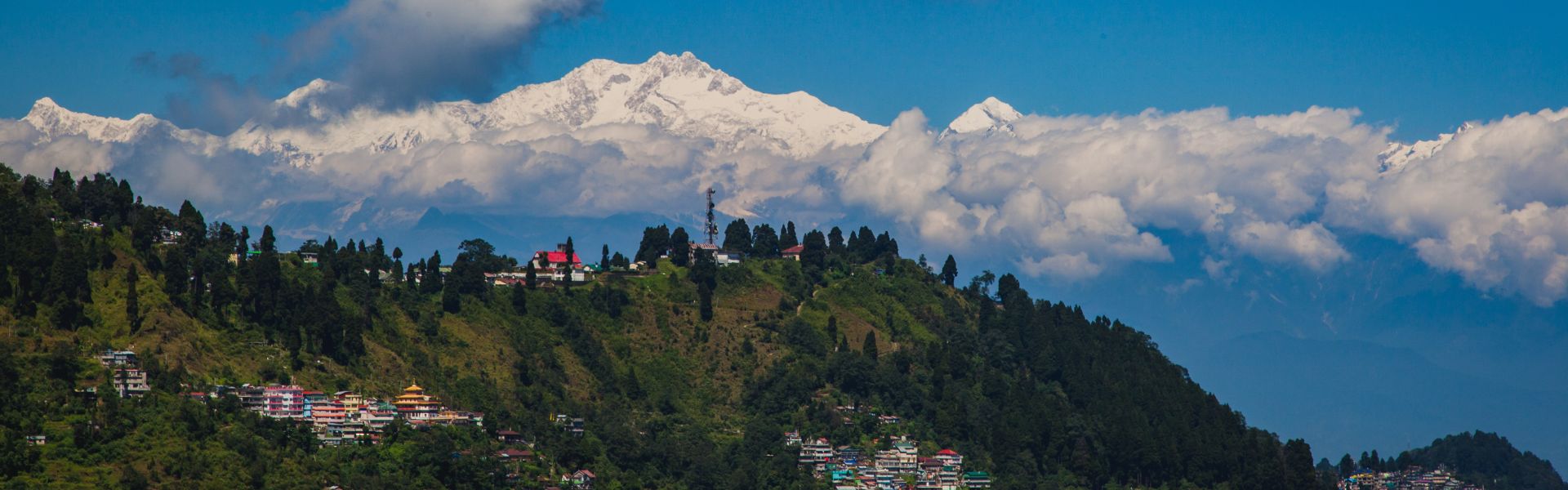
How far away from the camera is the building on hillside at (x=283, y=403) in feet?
370

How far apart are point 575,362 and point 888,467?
938 inches

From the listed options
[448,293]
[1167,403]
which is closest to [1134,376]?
[1167,403]

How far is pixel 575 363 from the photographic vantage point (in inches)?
5546

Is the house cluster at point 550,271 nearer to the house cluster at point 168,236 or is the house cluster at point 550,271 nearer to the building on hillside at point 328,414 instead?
the house cluster at point 168,236

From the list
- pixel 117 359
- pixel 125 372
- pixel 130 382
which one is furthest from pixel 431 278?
pixel 130 382

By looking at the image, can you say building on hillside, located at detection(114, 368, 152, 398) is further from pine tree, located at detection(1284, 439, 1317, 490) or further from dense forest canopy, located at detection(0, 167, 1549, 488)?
pine tree, located at detection(1284, 439, 1317, 490)

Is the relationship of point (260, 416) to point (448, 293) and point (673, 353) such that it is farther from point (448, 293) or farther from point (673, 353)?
point (673, 353)

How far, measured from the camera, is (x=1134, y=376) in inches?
6270

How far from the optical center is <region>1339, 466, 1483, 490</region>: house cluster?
17562 cm

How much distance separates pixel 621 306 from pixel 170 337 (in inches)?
1680

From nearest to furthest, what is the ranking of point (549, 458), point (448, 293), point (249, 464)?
point (249, 464) → point (549, 458) → point (448, 293)

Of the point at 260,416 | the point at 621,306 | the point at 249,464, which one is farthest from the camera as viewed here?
the point at 621,306

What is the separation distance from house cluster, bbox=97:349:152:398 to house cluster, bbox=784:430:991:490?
43550 mm

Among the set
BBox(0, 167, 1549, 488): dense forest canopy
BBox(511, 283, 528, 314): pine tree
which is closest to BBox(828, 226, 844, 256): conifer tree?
BBox(0, 167, 1549, 488): dense forest canopy
